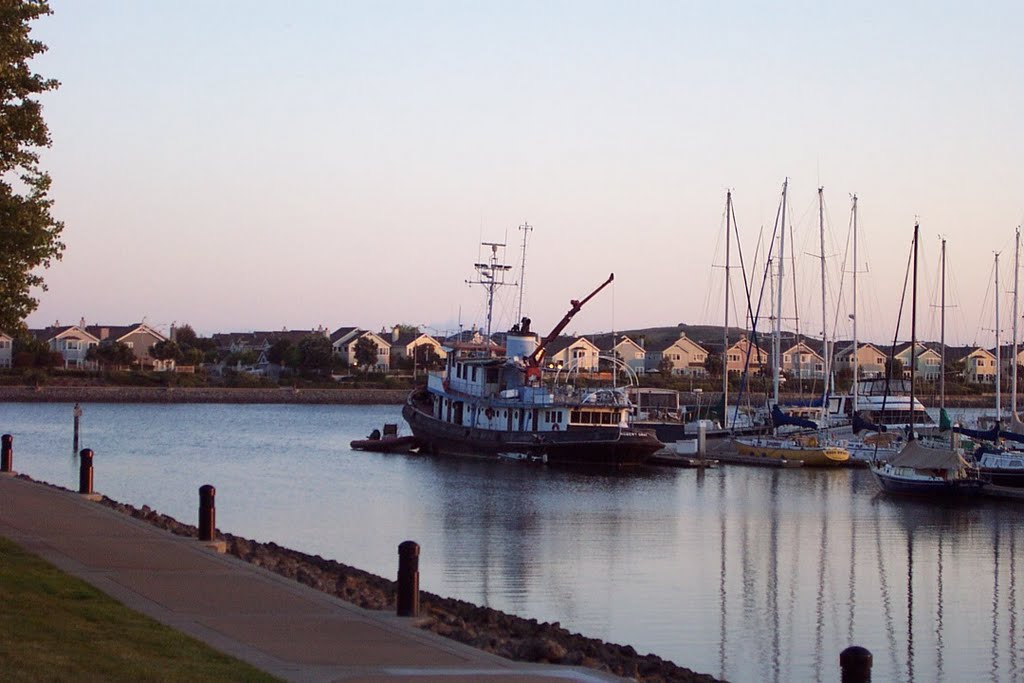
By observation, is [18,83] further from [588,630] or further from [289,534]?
[289,534]

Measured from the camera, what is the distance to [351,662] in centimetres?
1222

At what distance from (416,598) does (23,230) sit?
9.63 metres

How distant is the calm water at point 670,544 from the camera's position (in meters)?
23.3

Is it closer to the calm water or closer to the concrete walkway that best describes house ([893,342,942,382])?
the calm water

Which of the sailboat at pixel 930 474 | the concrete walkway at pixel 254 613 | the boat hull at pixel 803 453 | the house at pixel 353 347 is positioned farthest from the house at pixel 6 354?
the concrete walkway at pixel 254 613

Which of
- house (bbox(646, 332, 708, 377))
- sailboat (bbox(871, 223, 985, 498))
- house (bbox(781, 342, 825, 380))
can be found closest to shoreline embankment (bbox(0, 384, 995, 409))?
house (bbox(781, 342, 825, 380))

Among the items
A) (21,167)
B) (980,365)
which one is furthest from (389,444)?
(980,365)

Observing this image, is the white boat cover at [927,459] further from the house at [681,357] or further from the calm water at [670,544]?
the house at [681,357]

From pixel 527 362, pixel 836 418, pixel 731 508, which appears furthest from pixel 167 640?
pixel 836 418

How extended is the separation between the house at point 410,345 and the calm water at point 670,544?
101 m

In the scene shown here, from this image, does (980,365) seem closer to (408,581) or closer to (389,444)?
(389,444)

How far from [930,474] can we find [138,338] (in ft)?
430

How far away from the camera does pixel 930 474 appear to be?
49.4m

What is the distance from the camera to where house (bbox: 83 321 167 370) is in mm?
162625
